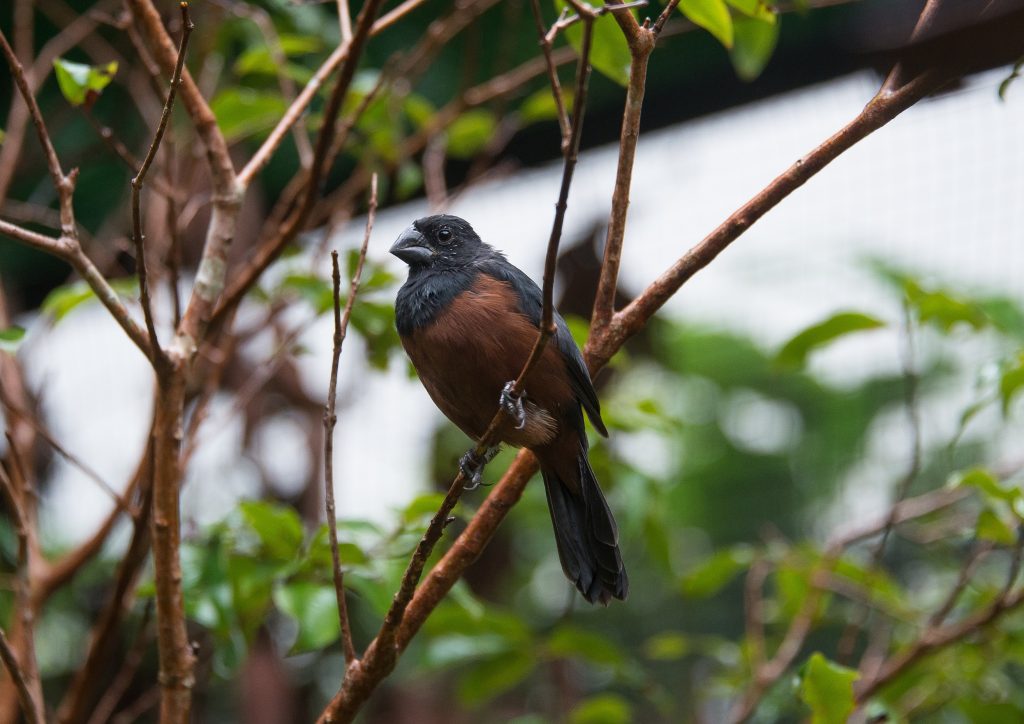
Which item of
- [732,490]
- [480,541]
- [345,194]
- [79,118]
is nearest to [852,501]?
[732,490]

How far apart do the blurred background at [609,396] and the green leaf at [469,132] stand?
0.01 metres

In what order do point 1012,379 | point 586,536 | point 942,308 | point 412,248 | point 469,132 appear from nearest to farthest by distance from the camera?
point 1012,379 < point 586,536 < point 942,308 < point 412,248 < point 469,132

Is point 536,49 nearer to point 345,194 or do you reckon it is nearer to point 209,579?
point 345,194

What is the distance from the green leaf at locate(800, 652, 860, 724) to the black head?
1253 millimetres

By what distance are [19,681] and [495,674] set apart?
143 cm

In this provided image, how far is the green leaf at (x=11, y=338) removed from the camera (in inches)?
71.1

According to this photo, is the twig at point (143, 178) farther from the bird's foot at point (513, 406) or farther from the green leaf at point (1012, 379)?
the green leaf at point (1012, 379)

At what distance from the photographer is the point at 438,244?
104 inches

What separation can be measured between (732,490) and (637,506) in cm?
244

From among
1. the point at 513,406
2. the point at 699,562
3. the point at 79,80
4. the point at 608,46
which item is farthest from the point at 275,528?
the point at 699,562

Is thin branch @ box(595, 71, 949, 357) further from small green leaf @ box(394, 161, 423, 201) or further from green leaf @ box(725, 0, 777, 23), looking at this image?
small green leaf @ box(394, 161, 423, 201)

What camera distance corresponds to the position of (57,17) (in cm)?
371

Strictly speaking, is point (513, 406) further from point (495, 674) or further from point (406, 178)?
point (406, 178)

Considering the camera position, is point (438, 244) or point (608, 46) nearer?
point (608, 46)
